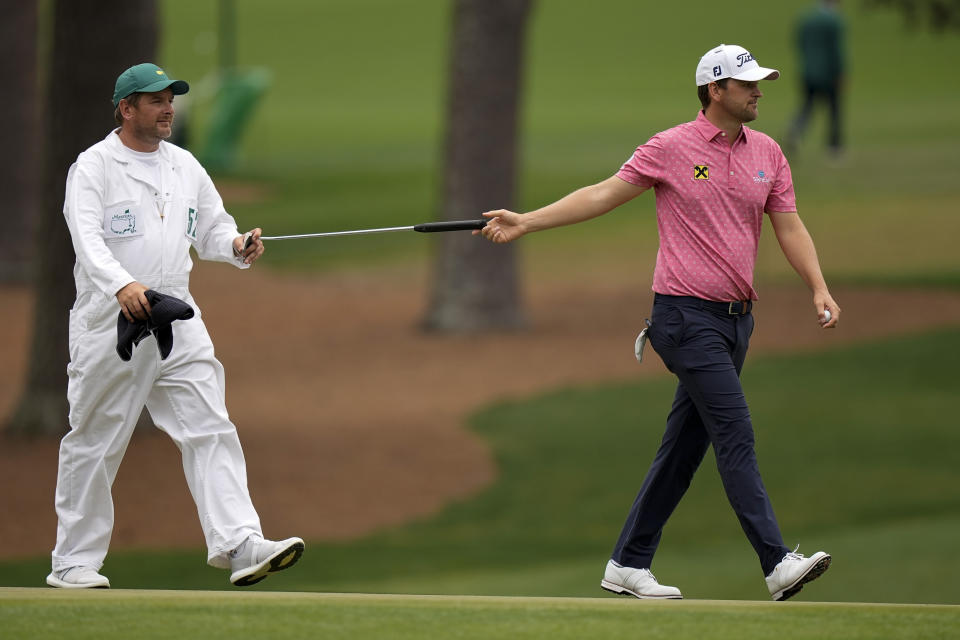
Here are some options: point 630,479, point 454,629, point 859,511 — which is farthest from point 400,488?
point 454,629

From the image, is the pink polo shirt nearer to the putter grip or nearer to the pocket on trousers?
the pocket on trousers

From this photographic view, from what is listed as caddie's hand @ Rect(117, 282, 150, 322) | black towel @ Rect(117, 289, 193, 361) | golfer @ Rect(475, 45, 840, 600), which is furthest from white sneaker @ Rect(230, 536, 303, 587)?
golfer @ Rect(475, 45, 840, 600)

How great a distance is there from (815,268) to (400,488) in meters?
7.35

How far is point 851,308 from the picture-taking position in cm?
1864

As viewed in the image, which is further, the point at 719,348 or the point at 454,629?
the point at 719,348

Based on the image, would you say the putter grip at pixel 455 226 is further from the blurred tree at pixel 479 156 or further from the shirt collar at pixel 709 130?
the blurred tree at pixel 479 156

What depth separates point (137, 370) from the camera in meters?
6.41

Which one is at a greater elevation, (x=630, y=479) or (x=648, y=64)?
(x=648, y=64)

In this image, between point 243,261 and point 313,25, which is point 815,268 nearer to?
point 243,261

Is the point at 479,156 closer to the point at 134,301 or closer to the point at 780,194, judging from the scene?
the point at 780,194

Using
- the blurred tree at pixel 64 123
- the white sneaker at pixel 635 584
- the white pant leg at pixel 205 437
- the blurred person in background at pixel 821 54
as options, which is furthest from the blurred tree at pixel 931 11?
the white pant leg at pixel 205 437

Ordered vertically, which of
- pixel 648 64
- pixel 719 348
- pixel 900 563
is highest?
pixel 648 64

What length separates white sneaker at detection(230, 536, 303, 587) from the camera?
248 inches

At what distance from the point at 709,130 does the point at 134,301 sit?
7.44ft
